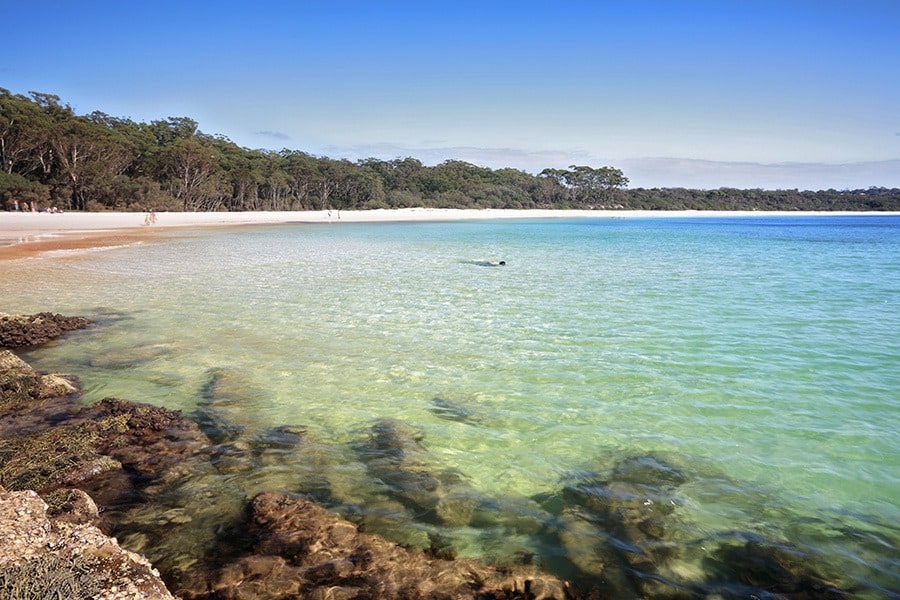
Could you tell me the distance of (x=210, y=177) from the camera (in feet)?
189

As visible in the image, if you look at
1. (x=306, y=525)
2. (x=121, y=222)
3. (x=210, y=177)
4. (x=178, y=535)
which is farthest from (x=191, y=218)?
(x=306, y=525)

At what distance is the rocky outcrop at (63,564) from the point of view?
2.14 m

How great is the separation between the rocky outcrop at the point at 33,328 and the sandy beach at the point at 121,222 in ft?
43.2

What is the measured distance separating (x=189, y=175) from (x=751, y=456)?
59.2m

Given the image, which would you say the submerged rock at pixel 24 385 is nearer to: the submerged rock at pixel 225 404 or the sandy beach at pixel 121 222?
the submerged rock at pixel 225 404

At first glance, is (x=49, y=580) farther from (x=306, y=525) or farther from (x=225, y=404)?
(x=225, y=404)

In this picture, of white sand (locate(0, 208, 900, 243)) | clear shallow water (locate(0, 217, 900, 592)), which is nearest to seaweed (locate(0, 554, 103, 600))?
clear shallow water (locate(0, 217, 900, 592))

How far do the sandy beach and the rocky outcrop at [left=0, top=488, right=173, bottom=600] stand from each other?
2039 cm

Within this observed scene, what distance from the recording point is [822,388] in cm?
604

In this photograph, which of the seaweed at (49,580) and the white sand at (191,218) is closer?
the seaweed at (49,580)

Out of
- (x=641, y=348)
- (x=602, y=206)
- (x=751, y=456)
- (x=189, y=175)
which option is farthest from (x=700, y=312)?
(x=602, y=206)

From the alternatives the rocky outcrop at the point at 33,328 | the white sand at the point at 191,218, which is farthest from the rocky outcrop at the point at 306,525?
the white sand at the point at 191,218

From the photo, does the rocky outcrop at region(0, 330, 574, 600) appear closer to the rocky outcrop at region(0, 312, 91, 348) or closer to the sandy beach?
the rocky outcrop at region(0, 312, 91, 348)

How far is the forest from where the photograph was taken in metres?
44.9
